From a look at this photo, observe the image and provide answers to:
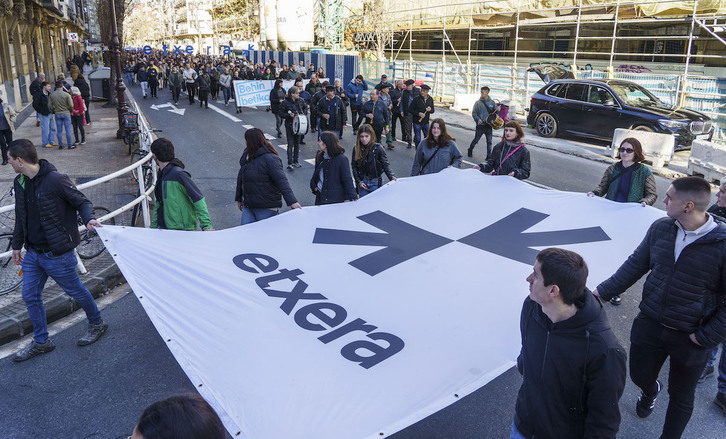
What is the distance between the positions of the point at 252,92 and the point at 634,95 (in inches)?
564

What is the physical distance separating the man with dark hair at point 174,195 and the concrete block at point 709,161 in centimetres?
1074

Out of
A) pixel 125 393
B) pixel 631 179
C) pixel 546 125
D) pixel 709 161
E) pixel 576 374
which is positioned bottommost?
pixel 125 393

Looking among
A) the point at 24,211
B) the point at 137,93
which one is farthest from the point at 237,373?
the point at 137,93

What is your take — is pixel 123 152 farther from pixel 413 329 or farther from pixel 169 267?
pixel 413 329

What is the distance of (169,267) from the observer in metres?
4.40

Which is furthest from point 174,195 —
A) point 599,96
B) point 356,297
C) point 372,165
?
point 599,96

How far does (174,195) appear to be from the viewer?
5418 mm

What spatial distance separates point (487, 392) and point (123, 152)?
12.9 metres

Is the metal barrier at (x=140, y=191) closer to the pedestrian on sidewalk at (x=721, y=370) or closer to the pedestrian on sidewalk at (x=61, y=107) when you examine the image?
the pedestrian on sidewalk at (x=61, y=107)

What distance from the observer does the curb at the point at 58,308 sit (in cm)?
535

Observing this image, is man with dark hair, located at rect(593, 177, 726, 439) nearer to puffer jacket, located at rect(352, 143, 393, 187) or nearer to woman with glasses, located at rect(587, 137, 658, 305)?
woman with glasses, located at rect(587, 137, 658, 305)

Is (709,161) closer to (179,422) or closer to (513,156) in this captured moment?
(513,156)

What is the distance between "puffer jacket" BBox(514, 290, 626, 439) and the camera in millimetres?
2453

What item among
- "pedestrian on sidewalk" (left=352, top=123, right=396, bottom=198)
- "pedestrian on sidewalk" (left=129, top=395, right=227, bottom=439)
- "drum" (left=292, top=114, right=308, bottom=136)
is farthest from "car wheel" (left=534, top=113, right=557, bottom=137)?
"pedestrian on sidewalk" (left=129, top=395, right=227, bottom=439)
